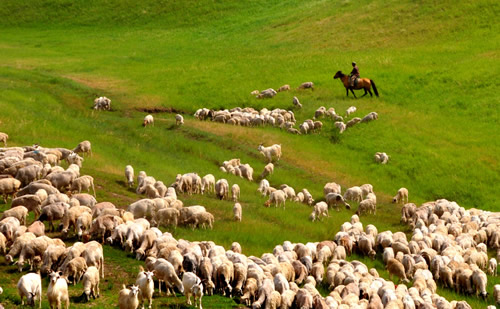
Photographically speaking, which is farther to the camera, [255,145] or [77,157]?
[255,145]

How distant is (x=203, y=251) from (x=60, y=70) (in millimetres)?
44537

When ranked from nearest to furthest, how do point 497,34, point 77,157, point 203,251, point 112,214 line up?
point 203,251
point 112,214
point 77,157
point 497,34

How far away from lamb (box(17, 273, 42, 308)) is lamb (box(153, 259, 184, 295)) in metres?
3.08

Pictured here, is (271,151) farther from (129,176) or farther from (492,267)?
(492,267)

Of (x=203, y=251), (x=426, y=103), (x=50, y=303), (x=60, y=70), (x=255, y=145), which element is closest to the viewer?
(x=50, y=303)

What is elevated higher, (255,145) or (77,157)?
(77,157)

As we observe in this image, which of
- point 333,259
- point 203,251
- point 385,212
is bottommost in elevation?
point 385,212

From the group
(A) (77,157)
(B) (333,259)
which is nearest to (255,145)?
(A) (77,157)

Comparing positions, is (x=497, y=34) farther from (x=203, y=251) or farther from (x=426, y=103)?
(x=203, y=251)

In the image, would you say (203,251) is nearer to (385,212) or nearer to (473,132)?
(385,212)

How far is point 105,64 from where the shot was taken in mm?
65312

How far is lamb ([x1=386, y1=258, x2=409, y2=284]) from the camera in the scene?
76.2 ft

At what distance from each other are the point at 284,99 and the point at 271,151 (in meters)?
11.4

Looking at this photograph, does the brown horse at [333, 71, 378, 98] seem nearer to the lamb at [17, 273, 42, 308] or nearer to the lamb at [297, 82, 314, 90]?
the lamb at [297, 82, 314, 90]
